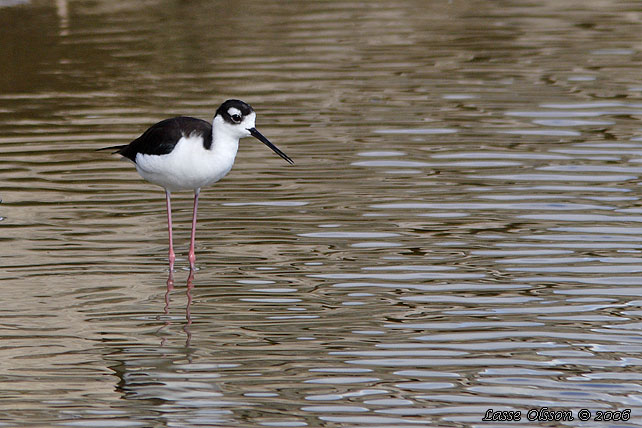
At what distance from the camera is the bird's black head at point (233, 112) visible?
31.2 feet

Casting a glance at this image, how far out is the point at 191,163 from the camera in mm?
9711

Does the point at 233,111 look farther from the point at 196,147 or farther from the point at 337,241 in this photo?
the point at 337,241

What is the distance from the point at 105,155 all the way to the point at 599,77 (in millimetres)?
6726

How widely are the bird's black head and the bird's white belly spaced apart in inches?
10.3

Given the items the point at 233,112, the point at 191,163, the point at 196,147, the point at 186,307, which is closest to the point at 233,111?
the point at 233,112

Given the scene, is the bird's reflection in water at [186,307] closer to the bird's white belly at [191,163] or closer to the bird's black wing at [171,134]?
the bird's white belly at [191,163]

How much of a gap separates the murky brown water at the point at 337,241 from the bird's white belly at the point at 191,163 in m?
0.67

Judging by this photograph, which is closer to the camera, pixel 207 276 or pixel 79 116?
pixel 207 276

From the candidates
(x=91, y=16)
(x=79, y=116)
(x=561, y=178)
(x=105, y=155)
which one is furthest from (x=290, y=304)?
(x=91, y=16)

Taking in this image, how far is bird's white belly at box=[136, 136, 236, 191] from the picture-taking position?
968 centimetres

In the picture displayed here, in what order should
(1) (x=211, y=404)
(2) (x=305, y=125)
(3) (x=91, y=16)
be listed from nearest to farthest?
1. (1) (x=211, y=404)
2. (2) (x=305, y=125)
3. (3) (x=91, y=16)

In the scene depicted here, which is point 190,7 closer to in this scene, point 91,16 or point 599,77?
point 91,16

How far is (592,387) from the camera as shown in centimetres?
725

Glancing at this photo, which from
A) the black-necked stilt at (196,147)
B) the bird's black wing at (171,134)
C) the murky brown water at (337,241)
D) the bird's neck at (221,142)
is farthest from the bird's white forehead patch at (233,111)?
the murky brown water at (337,241)
